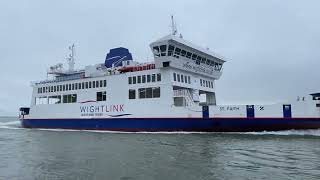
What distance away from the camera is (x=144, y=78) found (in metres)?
29.5

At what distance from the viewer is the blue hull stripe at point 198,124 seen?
77.9 ft

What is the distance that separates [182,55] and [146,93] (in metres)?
4.39

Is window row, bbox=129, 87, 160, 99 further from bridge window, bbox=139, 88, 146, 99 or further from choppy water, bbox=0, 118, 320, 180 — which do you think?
choppy water, bbox=0, 118, 320, 180

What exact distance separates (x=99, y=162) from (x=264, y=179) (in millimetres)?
6101

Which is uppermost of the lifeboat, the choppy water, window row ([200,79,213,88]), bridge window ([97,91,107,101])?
the lifeboat

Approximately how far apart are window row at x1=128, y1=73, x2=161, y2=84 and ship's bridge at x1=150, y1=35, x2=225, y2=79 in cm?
99

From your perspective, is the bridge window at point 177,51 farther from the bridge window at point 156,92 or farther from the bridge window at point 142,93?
the bridge window at point 142,93

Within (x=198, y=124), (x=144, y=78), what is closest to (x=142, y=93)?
(x=144, y=78)

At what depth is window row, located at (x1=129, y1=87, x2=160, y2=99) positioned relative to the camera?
28.5 metres

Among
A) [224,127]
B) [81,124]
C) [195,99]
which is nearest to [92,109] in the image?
[81,124]

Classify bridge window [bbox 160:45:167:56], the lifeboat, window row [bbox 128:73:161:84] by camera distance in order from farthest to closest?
1. the lifeboat
2. window row [bbox 128:73:161:84]
3. bridge window [bbox 160:45:167:56]

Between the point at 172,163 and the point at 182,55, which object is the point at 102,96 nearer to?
the point at 182,55

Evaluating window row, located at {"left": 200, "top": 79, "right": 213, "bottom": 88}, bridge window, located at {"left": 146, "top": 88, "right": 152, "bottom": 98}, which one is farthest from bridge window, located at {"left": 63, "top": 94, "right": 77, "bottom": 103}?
window row, located at {"left": 200, "top": 79, "right": 213, "bottom": 88}

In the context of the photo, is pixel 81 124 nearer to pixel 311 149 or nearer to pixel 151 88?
pixel 151 88
